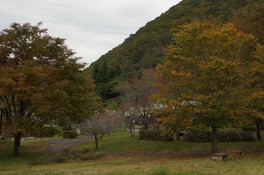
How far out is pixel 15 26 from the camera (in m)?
31.1

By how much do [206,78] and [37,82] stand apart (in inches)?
557

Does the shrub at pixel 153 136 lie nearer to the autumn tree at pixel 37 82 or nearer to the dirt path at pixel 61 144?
the autumn tree at pixel 37 82

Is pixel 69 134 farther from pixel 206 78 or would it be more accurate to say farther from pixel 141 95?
pixel 206 78

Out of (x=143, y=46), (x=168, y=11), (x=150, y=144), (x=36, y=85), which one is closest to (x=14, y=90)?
(x=36, y=85)

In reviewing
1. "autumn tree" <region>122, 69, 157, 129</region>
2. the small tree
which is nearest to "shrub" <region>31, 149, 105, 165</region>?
the small tree

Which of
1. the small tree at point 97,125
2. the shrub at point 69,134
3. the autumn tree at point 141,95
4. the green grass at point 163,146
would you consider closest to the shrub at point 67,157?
the green grass at point 163,146

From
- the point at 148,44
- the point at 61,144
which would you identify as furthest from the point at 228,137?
the point at 148,44

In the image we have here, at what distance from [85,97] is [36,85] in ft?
17.6

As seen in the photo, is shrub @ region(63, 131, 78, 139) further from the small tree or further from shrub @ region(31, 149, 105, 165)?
shrub @ region(31, 149, 105, 165)

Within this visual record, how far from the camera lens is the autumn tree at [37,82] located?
29.0 metres

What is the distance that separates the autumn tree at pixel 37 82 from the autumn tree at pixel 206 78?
395 inches

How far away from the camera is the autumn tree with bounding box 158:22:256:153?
2400 cm

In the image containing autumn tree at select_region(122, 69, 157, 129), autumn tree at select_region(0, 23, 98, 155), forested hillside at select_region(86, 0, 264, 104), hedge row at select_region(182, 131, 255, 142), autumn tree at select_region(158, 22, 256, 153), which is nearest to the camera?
autumn tree at select_region(158, 22, 256, 153)

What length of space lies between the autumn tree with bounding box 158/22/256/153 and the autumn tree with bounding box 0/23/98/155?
32.9ft
